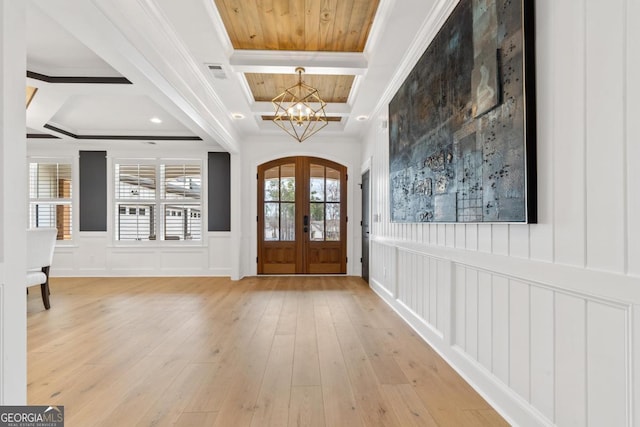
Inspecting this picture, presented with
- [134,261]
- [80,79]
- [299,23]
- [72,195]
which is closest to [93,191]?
[72,195]

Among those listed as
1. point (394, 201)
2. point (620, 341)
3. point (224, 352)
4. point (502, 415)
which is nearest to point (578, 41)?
point (620, 341)

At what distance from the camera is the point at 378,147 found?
15.9ft

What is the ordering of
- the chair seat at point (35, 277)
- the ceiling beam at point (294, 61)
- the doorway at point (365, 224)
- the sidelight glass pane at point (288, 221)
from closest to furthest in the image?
the ceiling beam at point (294, 61), the chair seat at point (35, 277), the doorway at point (365, 224), the sidelight glass pane at point (288, 221)

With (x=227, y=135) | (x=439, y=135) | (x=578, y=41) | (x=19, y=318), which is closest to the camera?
(x=578, y=41)

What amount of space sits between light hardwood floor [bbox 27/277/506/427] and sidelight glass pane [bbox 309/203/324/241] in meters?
2.23

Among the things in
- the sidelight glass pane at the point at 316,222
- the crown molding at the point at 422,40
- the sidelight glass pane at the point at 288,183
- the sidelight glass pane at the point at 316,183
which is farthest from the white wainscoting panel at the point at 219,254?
the crown molding at the point at 422,40

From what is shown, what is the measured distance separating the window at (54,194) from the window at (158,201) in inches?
37.9

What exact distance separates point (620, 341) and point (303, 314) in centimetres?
→ 301

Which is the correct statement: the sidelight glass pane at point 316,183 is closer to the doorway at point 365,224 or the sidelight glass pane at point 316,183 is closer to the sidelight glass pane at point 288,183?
the sidelight glass pane at point 288,183

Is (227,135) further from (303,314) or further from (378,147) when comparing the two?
(303,314)

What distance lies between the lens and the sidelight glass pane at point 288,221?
643 cm

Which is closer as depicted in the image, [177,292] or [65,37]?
[65,37]

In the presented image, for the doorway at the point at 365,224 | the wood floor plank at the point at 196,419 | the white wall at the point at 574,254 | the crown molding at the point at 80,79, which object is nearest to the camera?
the white wall at the point at 574,254

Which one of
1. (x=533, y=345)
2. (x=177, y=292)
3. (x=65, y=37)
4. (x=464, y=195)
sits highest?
(x=65, y=37)
